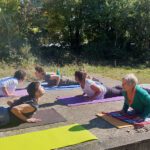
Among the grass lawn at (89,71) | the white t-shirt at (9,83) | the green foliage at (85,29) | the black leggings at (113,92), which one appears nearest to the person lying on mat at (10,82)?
the white t-shirt at (9,83)

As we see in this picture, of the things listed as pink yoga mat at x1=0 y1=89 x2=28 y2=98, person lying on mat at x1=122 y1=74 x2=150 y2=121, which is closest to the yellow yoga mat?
person lying on mat at x1=122 y1=74 x2=150 y2=121

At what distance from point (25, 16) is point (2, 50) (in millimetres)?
2121

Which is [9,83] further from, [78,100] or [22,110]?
[22,110]

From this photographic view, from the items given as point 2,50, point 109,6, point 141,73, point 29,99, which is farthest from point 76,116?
point 109,6

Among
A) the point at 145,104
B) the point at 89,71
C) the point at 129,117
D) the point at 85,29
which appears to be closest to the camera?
the point at 145,104

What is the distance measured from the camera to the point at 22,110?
5352 mm

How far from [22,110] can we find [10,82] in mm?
1913

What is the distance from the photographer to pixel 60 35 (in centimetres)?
1661

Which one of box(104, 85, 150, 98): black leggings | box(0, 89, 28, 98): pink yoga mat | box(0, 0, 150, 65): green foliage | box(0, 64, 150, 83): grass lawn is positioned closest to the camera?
box(104, 85, 150, 98): black leggings

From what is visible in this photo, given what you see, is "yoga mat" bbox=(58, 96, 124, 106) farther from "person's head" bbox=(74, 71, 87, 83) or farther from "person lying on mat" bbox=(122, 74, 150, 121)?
"person lying on mat" bbox=(122, 74, 150, 121)

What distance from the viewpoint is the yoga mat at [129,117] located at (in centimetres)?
549

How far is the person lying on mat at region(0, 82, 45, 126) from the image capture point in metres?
5.32

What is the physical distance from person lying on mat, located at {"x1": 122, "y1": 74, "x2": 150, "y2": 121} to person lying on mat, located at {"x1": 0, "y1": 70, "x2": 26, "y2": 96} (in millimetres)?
2451

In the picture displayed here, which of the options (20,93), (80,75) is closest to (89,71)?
(20,93)
